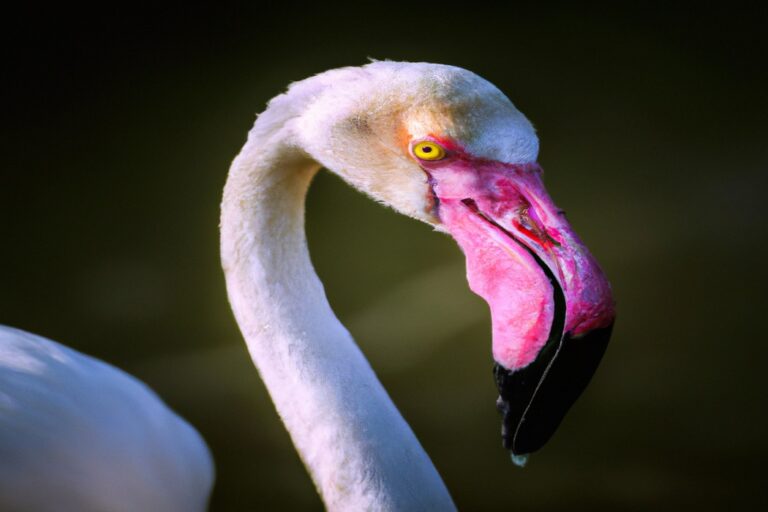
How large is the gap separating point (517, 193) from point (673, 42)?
6.53 feet

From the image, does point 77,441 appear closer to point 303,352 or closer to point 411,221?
point 303,352

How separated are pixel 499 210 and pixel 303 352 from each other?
13.7 inches

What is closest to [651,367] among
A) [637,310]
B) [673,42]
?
[637,310]

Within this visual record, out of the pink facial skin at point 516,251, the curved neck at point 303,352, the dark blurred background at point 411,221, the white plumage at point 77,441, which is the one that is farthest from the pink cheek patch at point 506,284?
the dark blurred background at point 411,221

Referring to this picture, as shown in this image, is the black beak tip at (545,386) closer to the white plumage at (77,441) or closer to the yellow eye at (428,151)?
the yellow eye at (428,151)

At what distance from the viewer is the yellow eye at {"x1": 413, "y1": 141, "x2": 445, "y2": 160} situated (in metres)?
0.94

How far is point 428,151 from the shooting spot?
0.95 metres

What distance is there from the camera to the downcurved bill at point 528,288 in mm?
868

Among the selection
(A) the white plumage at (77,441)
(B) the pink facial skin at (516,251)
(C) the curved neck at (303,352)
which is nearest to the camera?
(B) the pink facial skin at (516,251)

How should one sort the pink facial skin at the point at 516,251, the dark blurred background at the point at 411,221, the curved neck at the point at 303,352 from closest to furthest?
the pink facial skin at the point at 516,251
the curved neck at the point at 303,352
the dark blurred background at the point at 411,221

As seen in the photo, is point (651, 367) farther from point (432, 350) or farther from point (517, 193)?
point (517, 193)

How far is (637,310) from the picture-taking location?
252 centimetres

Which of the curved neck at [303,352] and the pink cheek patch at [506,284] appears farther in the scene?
the curved neck at [303,352]

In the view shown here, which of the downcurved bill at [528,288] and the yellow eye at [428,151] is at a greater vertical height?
the yellow eye at [428,151]
